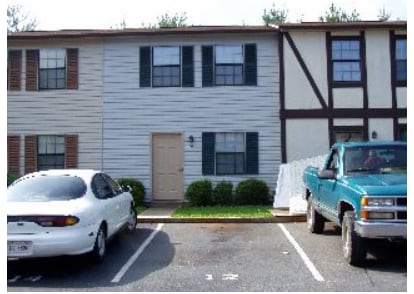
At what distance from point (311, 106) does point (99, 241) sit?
9780mm

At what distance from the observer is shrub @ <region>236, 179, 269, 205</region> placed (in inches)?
592

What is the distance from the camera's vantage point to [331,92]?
15742 mm

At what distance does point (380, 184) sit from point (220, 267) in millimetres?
2758

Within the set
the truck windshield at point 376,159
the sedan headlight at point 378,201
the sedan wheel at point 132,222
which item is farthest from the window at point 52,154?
the sedan headlight at point 378,201

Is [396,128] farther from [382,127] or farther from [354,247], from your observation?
[354,247]

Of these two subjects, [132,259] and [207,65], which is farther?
[207,65]

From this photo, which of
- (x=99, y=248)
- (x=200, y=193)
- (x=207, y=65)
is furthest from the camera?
(x=207, y=65)

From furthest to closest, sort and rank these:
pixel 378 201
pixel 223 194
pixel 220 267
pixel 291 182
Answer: pixel 223 194 → pixel 291 182 → pixel 220 267 → pixel 378 201

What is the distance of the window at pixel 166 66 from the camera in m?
16.0

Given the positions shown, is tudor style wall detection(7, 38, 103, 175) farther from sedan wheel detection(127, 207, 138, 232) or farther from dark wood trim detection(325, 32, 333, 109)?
dark wood trim detection(325, 32, 333, 109)

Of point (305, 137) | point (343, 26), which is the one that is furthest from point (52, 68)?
point (343, 26)

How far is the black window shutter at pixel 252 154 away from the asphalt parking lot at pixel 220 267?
5503mm

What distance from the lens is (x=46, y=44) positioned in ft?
53.6

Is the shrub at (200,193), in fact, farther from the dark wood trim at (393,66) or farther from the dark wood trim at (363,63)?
the dark wood trim at (393,66)
